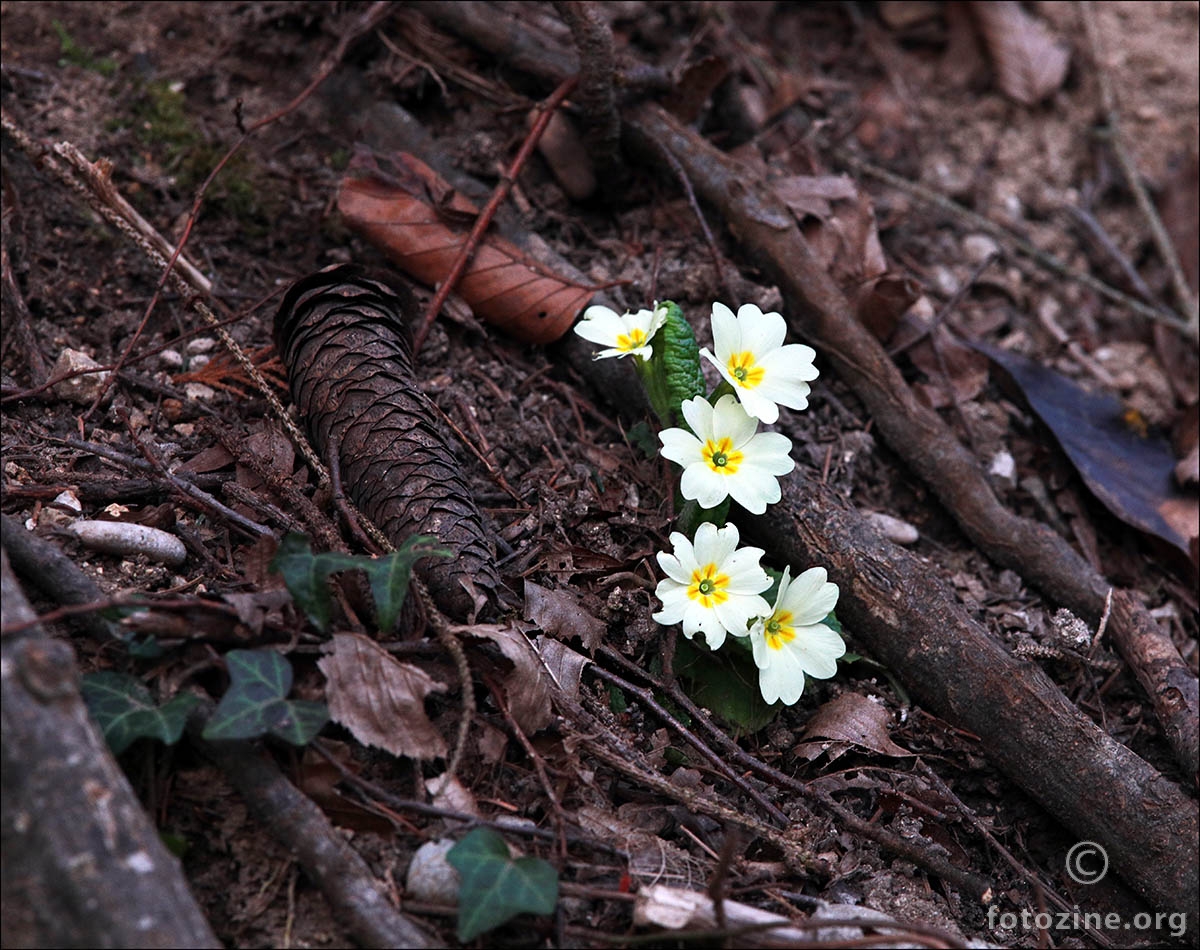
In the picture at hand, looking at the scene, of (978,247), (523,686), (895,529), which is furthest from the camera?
(978,247)

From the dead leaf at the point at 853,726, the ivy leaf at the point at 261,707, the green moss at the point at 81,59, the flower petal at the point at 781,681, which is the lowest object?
the dead leaf at the point at 853,726

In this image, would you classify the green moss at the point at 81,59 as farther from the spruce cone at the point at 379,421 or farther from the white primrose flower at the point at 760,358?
the white primrose flower at the point at 760,358

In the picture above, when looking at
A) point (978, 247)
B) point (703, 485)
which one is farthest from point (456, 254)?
point (978, 247)

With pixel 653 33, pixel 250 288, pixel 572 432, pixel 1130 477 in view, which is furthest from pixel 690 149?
pixel 1130 477

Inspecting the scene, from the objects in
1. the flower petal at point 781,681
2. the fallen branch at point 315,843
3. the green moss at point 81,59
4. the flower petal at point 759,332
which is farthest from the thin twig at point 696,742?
the green moss at point 81,59

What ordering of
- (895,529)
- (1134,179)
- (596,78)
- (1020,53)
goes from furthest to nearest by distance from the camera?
(1020,53) < (1134,179) < (596,78) < (895,529)

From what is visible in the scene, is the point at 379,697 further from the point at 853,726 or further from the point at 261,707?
the point at 853,726

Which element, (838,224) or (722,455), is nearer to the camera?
(722,455)
